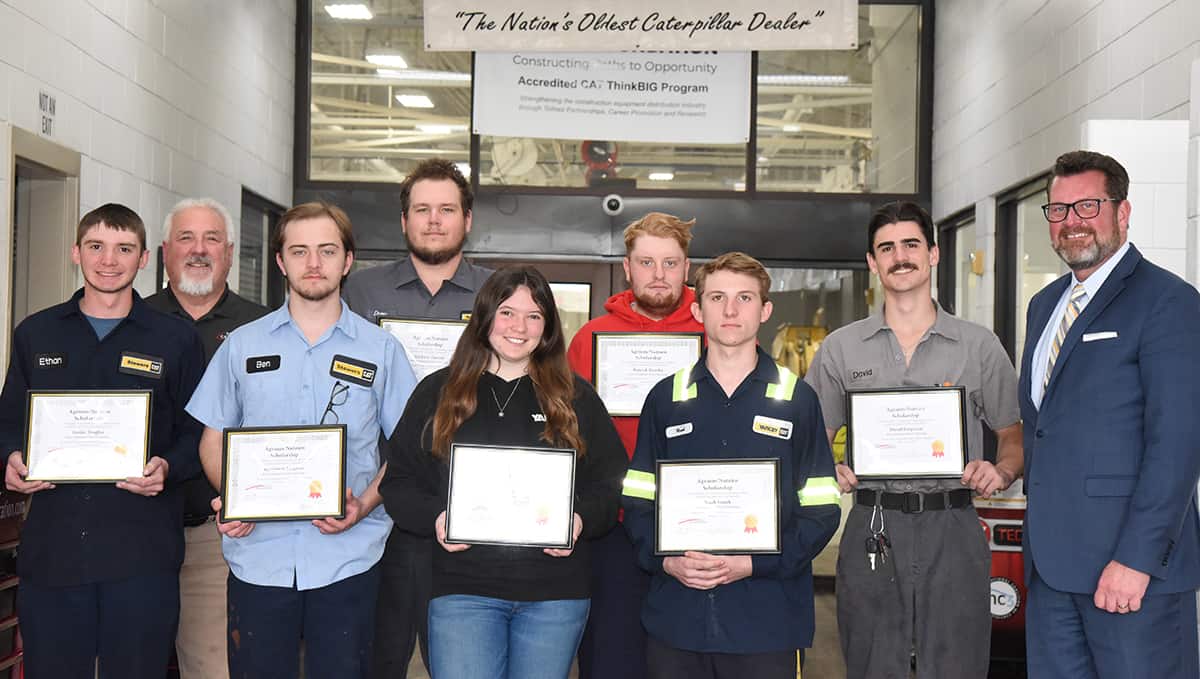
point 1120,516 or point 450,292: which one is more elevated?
point 450,292

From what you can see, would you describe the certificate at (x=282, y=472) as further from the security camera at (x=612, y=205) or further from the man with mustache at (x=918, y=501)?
the security camera at (x=612, y=205)

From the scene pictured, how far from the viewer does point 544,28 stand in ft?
21.8

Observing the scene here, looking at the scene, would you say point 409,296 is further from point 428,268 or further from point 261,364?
point 261,364

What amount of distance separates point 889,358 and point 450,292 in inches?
51.2

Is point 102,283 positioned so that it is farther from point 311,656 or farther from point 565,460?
point 565,460

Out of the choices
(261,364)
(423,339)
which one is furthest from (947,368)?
(261,364)

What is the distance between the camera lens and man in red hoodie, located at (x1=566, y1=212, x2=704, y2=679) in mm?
3117

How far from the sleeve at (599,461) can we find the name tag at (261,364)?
76 centimetres

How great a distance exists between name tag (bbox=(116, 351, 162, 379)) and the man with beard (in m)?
0.49

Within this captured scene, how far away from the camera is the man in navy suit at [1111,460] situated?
2574mm

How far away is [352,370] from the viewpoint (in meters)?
2.83

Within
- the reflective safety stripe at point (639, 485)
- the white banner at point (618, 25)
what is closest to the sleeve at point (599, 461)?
the reflective safety stripe at point (639, 485)

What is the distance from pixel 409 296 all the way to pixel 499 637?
121 cm

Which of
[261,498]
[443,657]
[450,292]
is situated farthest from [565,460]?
[450,292]
